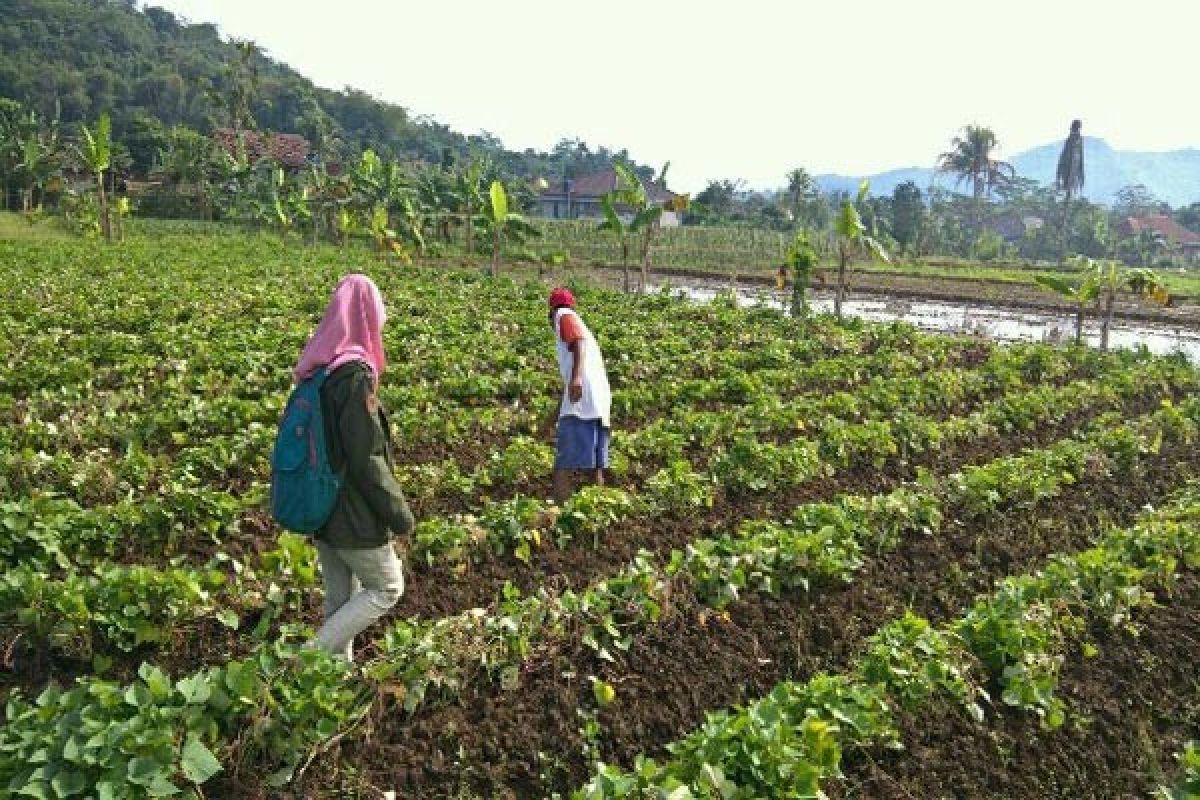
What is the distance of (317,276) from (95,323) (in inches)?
283

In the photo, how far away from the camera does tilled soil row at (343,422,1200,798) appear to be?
3.91 metres

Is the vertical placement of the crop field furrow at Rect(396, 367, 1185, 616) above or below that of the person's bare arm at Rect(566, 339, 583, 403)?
below

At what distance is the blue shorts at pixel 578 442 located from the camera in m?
6.68

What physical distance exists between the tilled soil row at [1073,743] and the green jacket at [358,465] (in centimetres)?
228

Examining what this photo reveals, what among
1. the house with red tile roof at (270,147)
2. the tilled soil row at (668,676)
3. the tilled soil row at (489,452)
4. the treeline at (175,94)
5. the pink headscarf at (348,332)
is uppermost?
the treeline at (175,94)

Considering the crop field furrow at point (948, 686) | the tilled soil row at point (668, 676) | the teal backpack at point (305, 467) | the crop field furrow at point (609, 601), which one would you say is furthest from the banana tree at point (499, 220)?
the teal backpack at point (305, 467)

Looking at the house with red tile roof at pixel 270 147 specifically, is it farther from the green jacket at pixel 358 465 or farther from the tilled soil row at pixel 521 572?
the green jacket at pixel 358 465

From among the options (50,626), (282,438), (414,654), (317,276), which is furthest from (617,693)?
(317,276)

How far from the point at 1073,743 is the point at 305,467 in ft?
13.1

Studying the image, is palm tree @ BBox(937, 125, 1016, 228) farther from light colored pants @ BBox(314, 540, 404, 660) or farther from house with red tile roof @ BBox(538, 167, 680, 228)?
light colored pants @ BBox(314, 540, 404, 660)

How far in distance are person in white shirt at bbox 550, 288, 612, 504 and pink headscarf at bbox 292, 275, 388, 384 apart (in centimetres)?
267

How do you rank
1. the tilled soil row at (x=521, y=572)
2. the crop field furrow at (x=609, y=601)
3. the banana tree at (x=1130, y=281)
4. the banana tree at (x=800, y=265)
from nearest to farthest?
the crop field furrow at (x=609, y=601) → the tilled soil row at (x=521, y=572) → the banana tree at (x=1130, y=281) → the banana tree at (x=800, y=265)

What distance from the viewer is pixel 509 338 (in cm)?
1316

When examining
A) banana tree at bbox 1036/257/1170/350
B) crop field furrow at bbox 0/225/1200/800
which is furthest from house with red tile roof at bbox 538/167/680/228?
crop field furrow at bbox 0/225/1200/800
